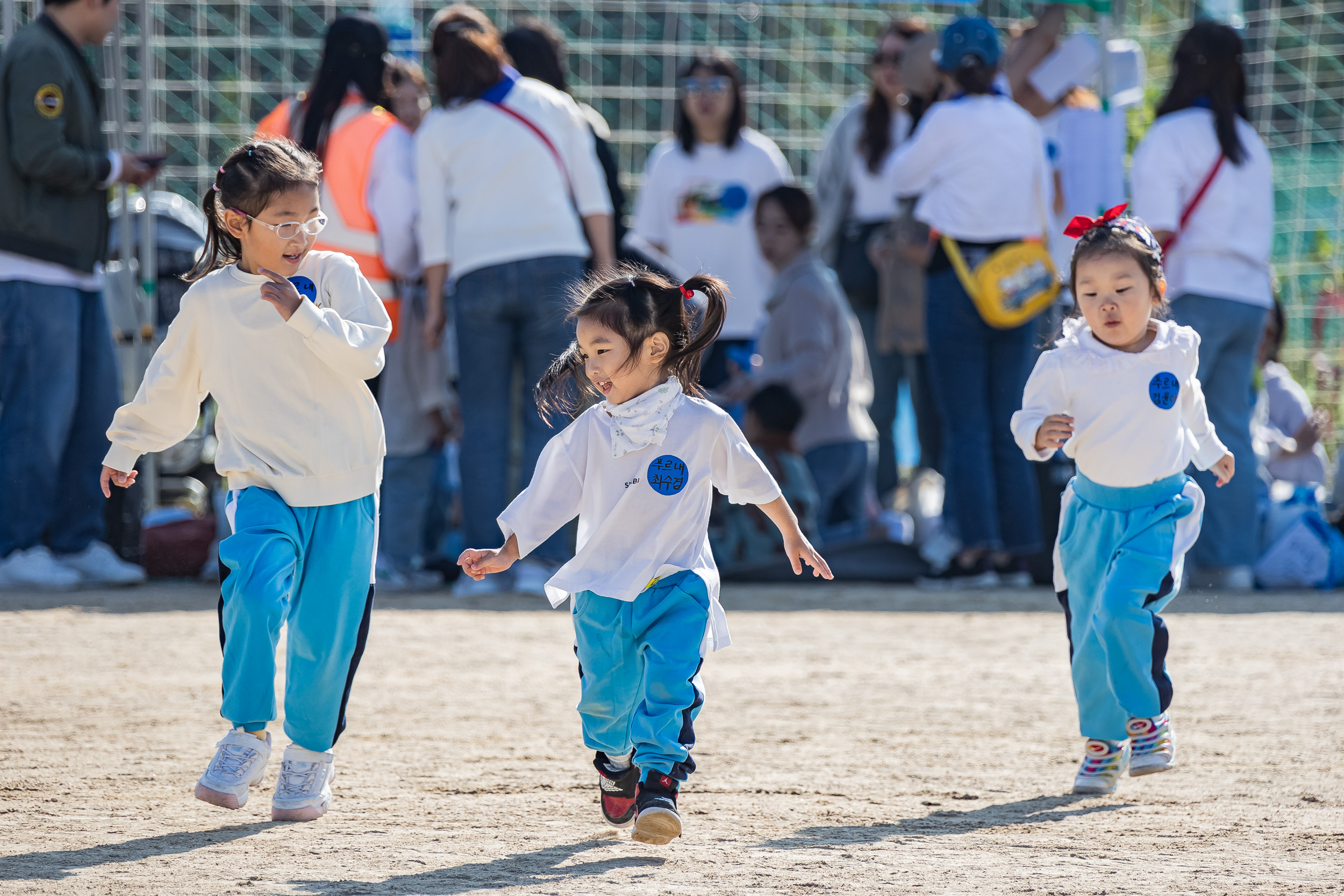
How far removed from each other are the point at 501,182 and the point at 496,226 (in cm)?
17

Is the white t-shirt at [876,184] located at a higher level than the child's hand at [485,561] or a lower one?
higher

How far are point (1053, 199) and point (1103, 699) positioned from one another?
3.74 meters

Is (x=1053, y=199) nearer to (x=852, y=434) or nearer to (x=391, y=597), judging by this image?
(x=852, y=434)

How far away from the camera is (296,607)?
3.51 m

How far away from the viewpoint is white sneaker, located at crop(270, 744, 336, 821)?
3344 millimetres

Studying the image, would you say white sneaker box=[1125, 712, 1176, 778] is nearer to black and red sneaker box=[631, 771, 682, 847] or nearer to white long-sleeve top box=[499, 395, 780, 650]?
white long-sleeve top box=[499, 395, 780, 650]

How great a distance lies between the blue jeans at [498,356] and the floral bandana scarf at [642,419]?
2.99 m

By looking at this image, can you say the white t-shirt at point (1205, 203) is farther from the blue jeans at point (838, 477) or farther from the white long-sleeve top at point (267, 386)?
the white long-sleeve top at point (267, 386)

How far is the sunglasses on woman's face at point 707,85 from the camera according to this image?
732cm

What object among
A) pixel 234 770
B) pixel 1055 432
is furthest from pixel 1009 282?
pixel 234 770

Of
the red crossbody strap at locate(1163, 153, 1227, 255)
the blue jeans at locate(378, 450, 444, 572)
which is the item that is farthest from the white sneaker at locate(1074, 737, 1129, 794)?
the blue jeans at locate(378, 450, 444, 572)

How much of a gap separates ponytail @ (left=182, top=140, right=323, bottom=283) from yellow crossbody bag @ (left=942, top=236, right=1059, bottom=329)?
345 cm

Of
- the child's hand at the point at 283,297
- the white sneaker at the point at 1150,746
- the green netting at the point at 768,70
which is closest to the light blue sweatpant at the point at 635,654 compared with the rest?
the child's hand at the point at 283,297

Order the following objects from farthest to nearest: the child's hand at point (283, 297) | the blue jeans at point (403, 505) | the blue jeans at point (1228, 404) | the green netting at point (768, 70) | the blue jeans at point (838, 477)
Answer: the green netting at point (768, 70) → the blue jeans at point (838, 477) → the blue jeans at point (403, 505) → the blue jeans at point (1228, 404) → the child's hand at point (283, 297)
